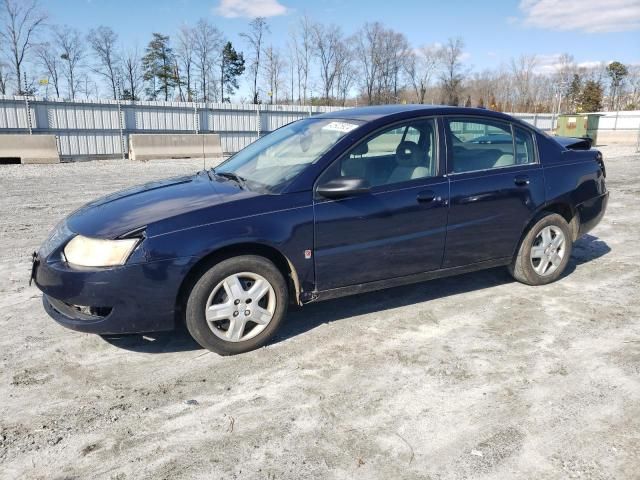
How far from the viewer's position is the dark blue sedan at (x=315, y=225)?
129 inches

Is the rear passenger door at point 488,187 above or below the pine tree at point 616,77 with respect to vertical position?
below

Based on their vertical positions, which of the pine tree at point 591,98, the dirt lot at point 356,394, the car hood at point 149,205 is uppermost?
the pine tree at point 591,98

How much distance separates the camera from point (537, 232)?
4715 mm

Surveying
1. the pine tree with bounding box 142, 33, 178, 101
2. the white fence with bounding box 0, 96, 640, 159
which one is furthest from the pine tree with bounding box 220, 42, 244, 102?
the white fence with bounding box 0, 96, 640, 159

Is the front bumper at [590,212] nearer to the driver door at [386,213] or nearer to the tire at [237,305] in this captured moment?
the driver door at [386,213]

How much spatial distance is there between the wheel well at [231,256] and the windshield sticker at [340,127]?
1.16m

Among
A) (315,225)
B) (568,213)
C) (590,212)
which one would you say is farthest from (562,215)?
(315,225)

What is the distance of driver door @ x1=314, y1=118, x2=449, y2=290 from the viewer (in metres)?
3.70

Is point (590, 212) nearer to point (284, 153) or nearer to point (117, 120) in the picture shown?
point (284, 153)

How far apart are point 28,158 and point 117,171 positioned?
3812mm

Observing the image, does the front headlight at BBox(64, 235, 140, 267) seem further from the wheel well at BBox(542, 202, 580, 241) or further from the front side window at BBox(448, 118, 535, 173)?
the wheel well at BBox(542, 202, 580, 241)

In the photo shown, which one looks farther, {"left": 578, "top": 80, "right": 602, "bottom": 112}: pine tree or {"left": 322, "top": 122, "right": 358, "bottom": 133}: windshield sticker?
{"left": 578, "top": 80, "right": 602, "bottom": 112}: pine tree

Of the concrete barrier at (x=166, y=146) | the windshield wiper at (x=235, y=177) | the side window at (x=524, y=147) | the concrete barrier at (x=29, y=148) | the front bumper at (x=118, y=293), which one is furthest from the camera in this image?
the concrete barrier at (x=166, y=146)

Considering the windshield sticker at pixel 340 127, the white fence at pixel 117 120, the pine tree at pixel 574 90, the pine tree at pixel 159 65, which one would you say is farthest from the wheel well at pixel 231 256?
the pine tree at pixel 574 90
